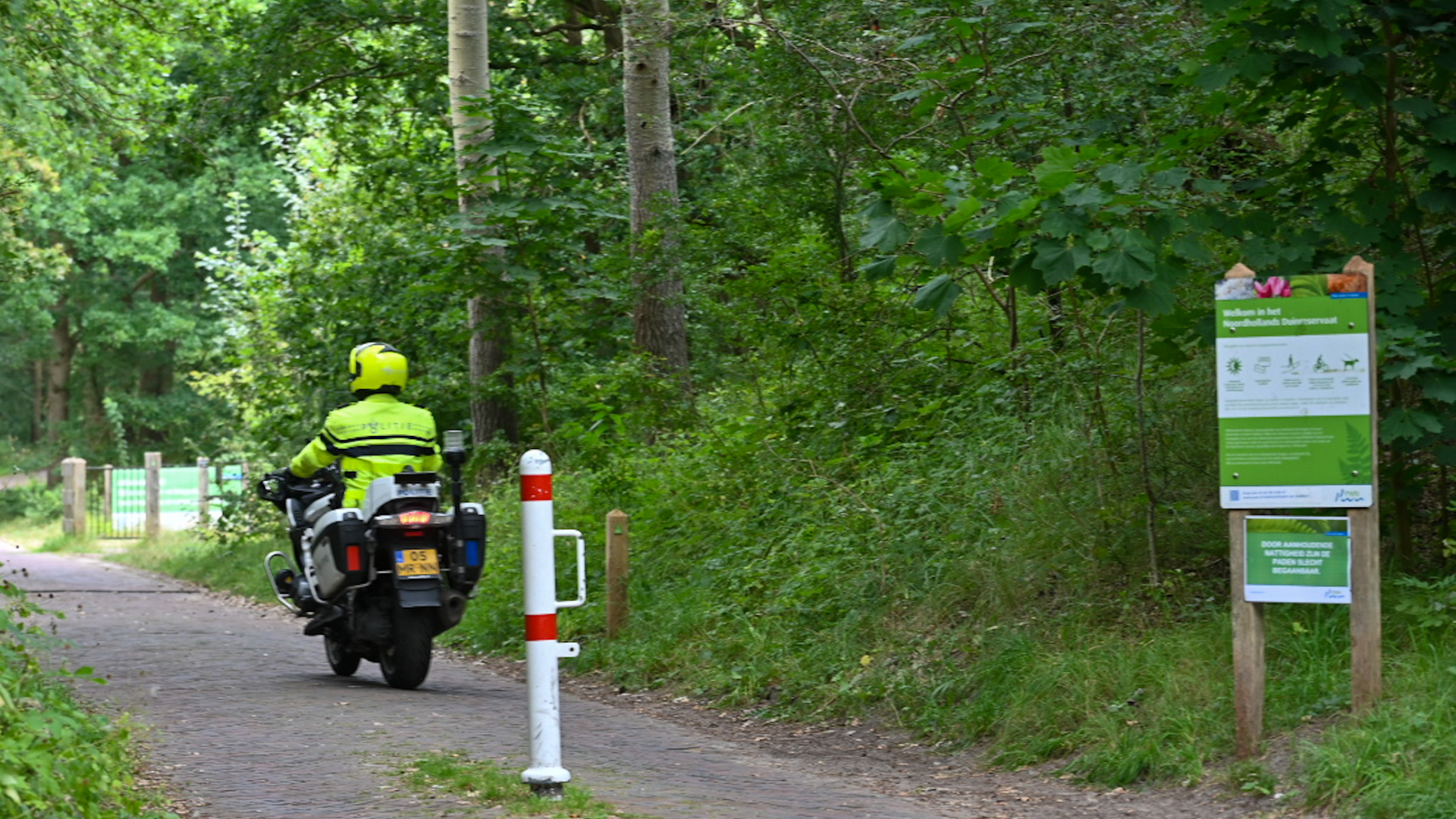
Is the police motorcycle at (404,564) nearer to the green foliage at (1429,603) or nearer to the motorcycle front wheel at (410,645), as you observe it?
the motorcycle front wheel at (410,645)

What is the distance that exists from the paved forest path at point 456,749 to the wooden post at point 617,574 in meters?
1.01

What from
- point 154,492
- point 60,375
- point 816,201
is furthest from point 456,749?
point 60,375

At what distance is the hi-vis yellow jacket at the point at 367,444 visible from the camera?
9.95 meters

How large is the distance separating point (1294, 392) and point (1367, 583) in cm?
88

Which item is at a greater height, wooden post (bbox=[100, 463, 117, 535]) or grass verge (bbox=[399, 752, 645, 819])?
grass verge (bbox=[399, 752, 645, 819])

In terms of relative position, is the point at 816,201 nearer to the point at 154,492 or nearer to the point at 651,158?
the point at 651,158

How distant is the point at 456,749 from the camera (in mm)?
7539

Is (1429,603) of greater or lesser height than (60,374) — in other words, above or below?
below

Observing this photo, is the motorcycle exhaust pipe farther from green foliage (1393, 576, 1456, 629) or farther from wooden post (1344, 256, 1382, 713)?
green foliage (1393, 576, 1456, 629)

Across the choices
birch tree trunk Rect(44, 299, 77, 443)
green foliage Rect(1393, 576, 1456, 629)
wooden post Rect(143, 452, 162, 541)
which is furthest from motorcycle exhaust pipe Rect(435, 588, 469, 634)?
birch tree trunk Rect(44, 299, 77, 443)

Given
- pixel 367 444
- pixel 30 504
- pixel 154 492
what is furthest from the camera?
pixel 30 504

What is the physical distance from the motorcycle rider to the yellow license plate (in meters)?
0.66

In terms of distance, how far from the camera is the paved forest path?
6.63m

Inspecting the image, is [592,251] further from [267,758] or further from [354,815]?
[354,815]
